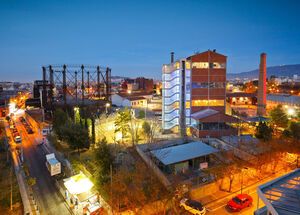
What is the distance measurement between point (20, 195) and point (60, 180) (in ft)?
8.68

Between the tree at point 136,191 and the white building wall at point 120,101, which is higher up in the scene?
the white building wall at point 120,101

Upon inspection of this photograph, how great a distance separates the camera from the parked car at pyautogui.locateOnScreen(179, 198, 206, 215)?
11461 mm

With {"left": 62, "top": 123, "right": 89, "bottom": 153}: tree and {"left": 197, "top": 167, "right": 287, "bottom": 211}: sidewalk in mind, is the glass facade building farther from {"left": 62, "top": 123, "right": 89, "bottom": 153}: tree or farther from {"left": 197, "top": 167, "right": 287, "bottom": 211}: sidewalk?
{"left": 197, "top": 167, "right": 287, "bottom": 211}: sidewalk

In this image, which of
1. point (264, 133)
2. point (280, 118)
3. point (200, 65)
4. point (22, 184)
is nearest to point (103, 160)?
point (22, 184)

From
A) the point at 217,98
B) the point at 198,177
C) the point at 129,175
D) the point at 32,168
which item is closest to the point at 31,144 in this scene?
the point at 32,168

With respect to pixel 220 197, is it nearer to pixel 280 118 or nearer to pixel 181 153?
pixel 181 153

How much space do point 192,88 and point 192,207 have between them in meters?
19.3

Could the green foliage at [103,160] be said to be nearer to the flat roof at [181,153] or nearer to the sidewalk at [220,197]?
the flat roof at [181,153]

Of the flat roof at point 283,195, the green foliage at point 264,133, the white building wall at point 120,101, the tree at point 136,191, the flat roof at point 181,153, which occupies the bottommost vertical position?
the tree at point 136,191

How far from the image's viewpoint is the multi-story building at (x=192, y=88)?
92.5 ft

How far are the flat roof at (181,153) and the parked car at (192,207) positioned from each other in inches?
137

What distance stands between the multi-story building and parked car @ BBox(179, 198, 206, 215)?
1584 cm

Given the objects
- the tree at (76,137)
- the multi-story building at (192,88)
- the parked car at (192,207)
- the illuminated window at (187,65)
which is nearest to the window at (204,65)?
the multi-story building at (192,88)

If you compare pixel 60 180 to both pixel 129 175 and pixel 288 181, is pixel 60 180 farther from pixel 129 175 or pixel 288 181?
pixel 288 181
